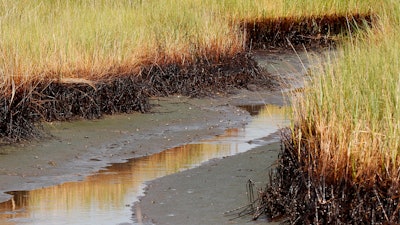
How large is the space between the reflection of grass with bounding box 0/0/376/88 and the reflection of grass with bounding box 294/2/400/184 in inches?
173

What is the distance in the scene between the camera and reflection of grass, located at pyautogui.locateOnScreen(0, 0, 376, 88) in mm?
11422

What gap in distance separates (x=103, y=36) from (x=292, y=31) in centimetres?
803

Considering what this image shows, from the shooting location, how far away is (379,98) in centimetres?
688

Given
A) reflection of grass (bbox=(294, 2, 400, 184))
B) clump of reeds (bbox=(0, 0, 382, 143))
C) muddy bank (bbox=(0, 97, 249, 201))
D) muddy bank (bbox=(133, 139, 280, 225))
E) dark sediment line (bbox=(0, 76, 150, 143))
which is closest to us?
reflection of grass (bbox=(294, 2, 400, 184))

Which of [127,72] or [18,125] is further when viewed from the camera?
[127,72]

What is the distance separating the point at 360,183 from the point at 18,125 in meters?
5.10

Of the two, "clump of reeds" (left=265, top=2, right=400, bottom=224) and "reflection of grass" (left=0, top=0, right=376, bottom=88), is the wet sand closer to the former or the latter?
"clump of reeds" (left=265, top=2, right=400, bottom=224)

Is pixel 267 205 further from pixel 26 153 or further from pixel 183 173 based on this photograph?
pixel 26 153

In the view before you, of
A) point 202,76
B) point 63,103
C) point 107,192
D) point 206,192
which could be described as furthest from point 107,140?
point 202,76

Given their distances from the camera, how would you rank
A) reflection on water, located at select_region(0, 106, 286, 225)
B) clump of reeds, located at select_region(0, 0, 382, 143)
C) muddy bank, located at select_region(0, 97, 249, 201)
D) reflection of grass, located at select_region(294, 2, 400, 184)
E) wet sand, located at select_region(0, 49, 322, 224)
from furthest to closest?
clump of reeds, located at select_region(0, 0, 382, 143) < muddy bank, located at select_region(0, 97, 249, 201) < wet sand, located at select_region(0, 49, 322, 224) < reflection on water, located at select_region(0, 106, 286, 225) < reflection of grass, located at select_region(294, 2, 400, 184)

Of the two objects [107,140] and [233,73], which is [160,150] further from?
[233,73]

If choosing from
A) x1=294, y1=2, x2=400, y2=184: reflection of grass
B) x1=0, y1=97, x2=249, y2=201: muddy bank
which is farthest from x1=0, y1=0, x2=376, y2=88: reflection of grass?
x1=294, y1=2, x2=400, y2=184: reflection of grass

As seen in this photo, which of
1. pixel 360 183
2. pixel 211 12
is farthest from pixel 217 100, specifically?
pixel 360 183

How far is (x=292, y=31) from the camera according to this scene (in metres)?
20.3
